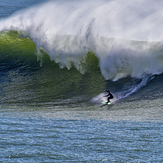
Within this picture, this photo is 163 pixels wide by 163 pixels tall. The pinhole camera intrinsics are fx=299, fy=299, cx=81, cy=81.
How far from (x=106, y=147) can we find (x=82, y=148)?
486 mm

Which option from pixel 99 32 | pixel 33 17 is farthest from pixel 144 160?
pixel 33 17

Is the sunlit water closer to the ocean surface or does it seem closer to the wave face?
the ocean surface

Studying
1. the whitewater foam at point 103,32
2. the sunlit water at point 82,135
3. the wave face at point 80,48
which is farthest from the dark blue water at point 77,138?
the whitewater foam at point 103,32

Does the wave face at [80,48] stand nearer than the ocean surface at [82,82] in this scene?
No

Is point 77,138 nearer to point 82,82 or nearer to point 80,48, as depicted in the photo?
point 82,82

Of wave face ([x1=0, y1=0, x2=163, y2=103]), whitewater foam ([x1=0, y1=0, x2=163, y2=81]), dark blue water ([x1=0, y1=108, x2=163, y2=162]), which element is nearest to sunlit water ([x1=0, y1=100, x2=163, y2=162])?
dark blue water ([x1=0, y1=108, x2=163, y2=162])

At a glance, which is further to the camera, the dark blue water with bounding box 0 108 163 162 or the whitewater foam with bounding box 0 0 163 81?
the whitewater foam with bounding box 0 0 163 81

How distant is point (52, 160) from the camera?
5527 millimetres

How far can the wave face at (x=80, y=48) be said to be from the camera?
39.2 ft

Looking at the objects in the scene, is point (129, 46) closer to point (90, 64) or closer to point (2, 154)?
point (90, 64)

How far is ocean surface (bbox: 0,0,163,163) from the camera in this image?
242 inches

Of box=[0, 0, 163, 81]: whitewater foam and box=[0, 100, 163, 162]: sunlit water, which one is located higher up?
box=[0, 0, 163, 81]: whitewater foam

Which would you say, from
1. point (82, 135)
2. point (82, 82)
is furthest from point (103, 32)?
point (82, 135)

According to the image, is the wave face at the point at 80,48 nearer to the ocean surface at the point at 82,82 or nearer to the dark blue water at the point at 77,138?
the ocean surface at the point at 82,82
